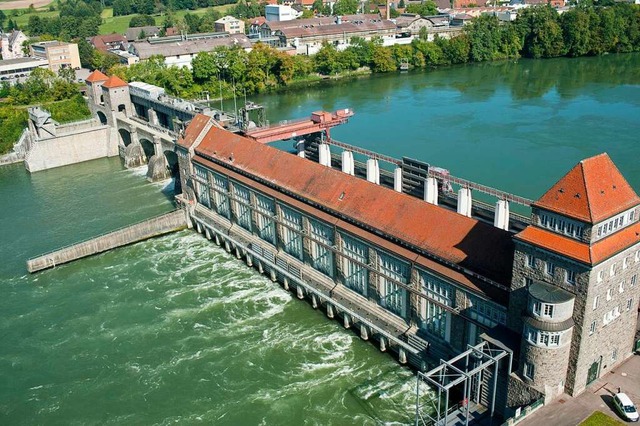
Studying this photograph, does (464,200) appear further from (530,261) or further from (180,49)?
(180,49)

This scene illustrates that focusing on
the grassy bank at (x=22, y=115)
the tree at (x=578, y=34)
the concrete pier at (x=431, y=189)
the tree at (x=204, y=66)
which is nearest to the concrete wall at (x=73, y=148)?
the grassy bank at (x=22, y=115)

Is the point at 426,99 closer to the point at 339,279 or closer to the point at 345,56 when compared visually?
the point at 345,56

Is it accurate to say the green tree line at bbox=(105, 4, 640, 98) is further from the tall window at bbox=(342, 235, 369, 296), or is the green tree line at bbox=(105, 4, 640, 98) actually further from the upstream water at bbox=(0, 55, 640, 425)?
the tall window at bbox=(342, 235, 369, 296)

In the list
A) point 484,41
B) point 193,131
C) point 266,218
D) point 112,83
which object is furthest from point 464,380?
point 484,41

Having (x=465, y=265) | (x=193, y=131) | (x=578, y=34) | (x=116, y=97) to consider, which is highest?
(x=578, y=34)

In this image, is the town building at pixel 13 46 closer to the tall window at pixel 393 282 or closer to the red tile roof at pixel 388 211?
the red tile roof at pixel 388 211

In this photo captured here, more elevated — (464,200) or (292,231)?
(464,200)
